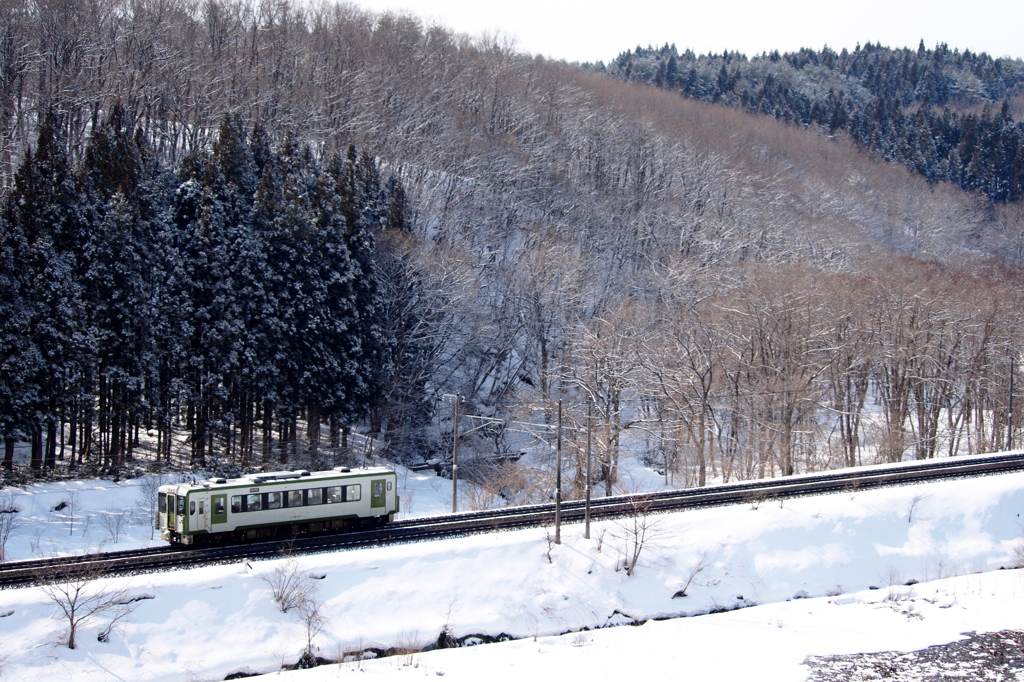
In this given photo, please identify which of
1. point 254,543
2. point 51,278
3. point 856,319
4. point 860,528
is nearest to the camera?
point 254,543

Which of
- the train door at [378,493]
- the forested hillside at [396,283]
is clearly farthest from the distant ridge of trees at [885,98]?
the train door at [378,493]

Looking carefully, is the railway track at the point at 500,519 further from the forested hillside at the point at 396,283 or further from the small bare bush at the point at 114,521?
the forested hillside at the point at 396,283

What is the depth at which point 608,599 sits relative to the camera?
20.5 m

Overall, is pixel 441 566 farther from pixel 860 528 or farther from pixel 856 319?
pixel 856 319

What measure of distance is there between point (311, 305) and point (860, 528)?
977 inches

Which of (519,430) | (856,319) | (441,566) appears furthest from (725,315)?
(441,566)

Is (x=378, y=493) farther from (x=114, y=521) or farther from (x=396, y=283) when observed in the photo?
(x=396, y=283)

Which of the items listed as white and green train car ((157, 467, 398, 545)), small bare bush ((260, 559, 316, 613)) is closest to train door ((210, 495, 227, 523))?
white and green train car ((157, 467, 398, 545))

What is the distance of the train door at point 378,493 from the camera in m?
23.5

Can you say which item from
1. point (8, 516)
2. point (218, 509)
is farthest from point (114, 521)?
point (218, 509)

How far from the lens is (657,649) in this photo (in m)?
17.9

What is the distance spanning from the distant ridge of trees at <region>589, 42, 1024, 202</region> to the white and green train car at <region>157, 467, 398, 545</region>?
365 feet

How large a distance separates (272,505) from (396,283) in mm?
23772

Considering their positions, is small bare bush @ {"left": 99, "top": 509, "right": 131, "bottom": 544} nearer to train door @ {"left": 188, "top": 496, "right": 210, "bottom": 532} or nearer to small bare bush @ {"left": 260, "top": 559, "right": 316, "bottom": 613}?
train door @ {"left": 188, "top": 496, "right": 210, "bottom": 532}
